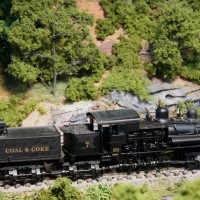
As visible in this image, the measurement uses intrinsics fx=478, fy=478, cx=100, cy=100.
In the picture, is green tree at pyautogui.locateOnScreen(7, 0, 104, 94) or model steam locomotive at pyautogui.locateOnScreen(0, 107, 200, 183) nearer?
model steam locomotive at pyautogui.locateOnScreen(0, 107, 200, 183)

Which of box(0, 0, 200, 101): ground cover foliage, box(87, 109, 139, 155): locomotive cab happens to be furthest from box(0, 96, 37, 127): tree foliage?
box(87, 109, 139, 155): locomotive cab

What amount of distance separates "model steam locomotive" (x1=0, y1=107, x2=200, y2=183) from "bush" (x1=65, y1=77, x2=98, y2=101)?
290 inches

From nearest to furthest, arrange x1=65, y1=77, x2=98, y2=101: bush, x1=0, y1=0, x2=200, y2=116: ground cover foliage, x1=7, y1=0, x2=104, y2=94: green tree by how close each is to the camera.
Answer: x1=7, y1=0, x2=104, y2=94: green tree
x1=65, y1=77, x2=98, y2=101: bush
x1=0, y1=0, x2=200, y2=116: ground cover foliage

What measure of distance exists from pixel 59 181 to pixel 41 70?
1345cm

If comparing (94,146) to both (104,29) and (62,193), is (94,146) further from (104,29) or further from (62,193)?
(104,29)

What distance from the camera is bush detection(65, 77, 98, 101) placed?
29.9 m

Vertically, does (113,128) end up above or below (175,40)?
below

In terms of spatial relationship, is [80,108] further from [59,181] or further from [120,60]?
[59,181]

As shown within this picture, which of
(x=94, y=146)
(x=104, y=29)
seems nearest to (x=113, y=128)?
(x=94, y=146)

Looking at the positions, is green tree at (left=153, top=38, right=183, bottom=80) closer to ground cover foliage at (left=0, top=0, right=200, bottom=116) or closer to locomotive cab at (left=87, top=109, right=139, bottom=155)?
ground cover foliage at (left=0, top=0, right=200, bottom=116)

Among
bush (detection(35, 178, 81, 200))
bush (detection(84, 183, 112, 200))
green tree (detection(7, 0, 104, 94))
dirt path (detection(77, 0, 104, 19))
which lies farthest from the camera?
dirt path (detection(77, 0, 104, 19))

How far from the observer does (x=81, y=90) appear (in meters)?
30.0

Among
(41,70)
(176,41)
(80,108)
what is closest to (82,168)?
(80,108)

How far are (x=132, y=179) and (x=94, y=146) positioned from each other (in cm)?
244
